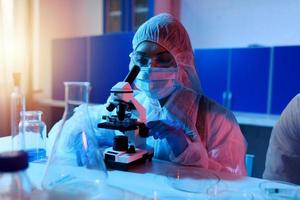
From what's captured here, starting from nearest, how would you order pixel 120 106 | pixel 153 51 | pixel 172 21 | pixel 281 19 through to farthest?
pixel 120 106 → pixel 153 51 → pixel 172 21 → pixel 281 19

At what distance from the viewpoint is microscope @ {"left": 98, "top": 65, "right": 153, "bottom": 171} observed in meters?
0.84

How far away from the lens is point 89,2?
3.79m

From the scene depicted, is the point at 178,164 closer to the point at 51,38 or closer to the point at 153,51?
the point at 153,51

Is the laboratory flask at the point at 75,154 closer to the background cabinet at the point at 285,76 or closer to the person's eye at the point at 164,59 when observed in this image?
the person's eye at the point at 164,59

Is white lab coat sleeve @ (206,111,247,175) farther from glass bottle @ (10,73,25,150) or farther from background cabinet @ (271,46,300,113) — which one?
background cabinet @ (271,46,300,113)

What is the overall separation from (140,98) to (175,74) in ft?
0.73

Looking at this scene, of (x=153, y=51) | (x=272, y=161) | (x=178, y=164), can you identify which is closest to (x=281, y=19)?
(x=272, y=161)

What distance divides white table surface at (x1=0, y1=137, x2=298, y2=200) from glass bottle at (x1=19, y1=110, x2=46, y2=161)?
0.22 feet

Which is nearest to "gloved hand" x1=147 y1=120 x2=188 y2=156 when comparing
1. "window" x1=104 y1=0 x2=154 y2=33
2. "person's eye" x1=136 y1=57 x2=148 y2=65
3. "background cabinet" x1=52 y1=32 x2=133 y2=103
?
"person's eye" x1=136 y1=57 x2=148 y2=65

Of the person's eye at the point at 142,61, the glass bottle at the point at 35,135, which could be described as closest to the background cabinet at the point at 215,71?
the person's eye at the point at 142,61

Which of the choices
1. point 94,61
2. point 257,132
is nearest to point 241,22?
point 257,132

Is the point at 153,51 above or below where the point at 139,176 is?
above

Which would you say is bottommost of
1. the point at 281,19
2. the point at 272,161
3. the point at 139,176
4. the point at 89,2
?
the point at 272,161

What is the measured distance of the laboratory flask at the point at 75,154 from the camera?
0.68m
